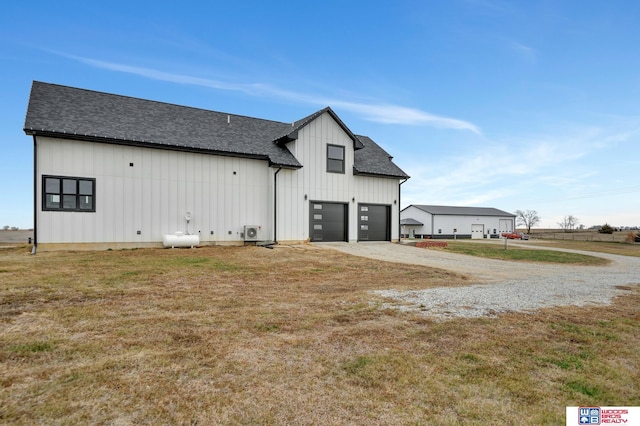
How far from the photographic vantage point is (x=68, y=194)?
12.9 m

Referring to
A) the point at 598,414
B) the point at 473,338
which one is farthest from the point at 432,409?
the point at 473,338

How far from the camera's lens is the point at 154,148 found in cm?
1432

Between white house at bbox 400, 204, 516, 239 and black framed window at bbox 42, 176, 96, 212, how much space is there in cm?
4098

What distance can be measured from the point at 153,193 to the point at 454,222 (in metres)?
42.2

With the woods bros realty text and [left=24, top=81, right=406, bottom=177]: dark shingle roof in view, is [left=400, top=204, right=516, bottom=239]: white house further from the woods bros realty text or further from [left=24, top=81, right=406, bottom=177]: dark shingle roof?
the woods bros realty text

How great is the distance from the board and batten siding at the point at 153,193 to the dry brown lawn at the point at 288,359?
24.0ft

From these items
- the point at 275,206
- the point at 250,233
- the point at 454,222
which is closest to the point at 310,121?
the point at 275,206

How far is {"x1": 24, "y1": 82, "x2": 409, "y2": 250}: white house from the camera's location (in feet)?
42.3

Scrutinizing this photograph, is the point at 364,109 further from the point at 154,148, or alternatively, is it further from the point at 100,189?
the point at 100,189

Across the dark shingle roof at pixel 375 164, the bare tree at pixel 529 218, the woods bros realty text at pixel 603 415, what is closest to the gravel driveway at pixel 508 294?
the woods bros realty text at pixel 603 415

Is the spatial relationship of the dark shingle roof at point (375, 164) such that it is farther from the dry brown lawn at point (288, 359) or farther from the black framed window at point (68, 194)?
the dry brown lawn at point (288, 359)

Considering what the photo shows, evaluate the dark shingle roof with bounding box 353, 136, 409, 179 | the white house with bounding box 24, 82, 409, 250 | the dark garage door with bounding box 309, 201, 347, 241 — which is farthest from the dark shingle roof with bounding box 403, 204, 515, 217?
the dark garage door with bounding box 309, 201, 347, 241

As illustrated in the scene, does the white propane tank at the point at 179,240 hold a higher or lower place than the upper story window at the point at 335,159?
lower

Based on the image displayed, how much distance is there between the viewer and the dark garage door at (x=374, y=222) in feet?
63.1
